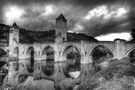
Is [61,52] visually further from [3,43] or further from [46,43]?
[3,43]

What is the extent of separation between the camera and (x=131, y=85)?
8.32 metres

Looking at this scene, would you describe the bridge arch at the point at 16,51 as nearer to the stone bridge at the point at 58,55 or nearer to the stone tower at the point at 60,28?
the stone bridge at the point at 58,55

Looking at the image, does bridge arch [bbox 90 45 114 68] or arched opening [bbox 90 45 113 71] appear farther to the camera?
bridge arch [bbox 90 45 114 68]

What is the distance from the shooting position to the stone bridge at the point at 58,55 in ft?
77.7

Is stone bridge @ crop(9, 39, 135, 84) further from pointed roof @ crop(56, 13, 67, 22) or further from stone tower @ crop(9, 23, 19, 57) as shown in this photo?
pointed roof @ crop(56, 13, 67, 22)

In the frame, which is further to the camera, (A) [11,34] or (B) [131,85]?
(A) [11,34]

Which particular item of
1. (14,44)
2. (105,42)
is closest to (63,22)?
(105,42)

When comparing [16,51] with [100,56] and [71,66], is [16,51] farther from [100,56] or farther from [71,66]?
[100,56]

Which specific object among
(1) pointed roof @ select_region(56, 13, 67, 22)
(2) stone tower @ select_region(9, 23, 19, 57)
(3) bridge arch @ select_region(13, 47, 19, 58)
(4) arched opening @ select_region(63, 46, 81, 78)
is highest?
(1) pointed roof @ select_region(56, 13, 67, 22)

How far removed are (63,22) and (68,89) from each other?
35080mm

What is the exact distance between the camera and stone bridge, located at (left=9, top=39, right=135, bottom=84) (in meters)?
23.7

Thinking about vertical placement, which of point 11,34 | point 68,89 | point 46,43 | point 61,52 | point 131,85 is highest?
point 11,34

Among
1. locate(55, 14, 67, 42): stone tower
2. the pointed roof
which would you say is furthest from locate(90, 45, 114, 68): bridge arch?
the pointed roof

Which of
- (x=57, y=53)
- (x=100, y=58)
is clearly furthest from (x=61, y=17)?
(x=100, y=58)
